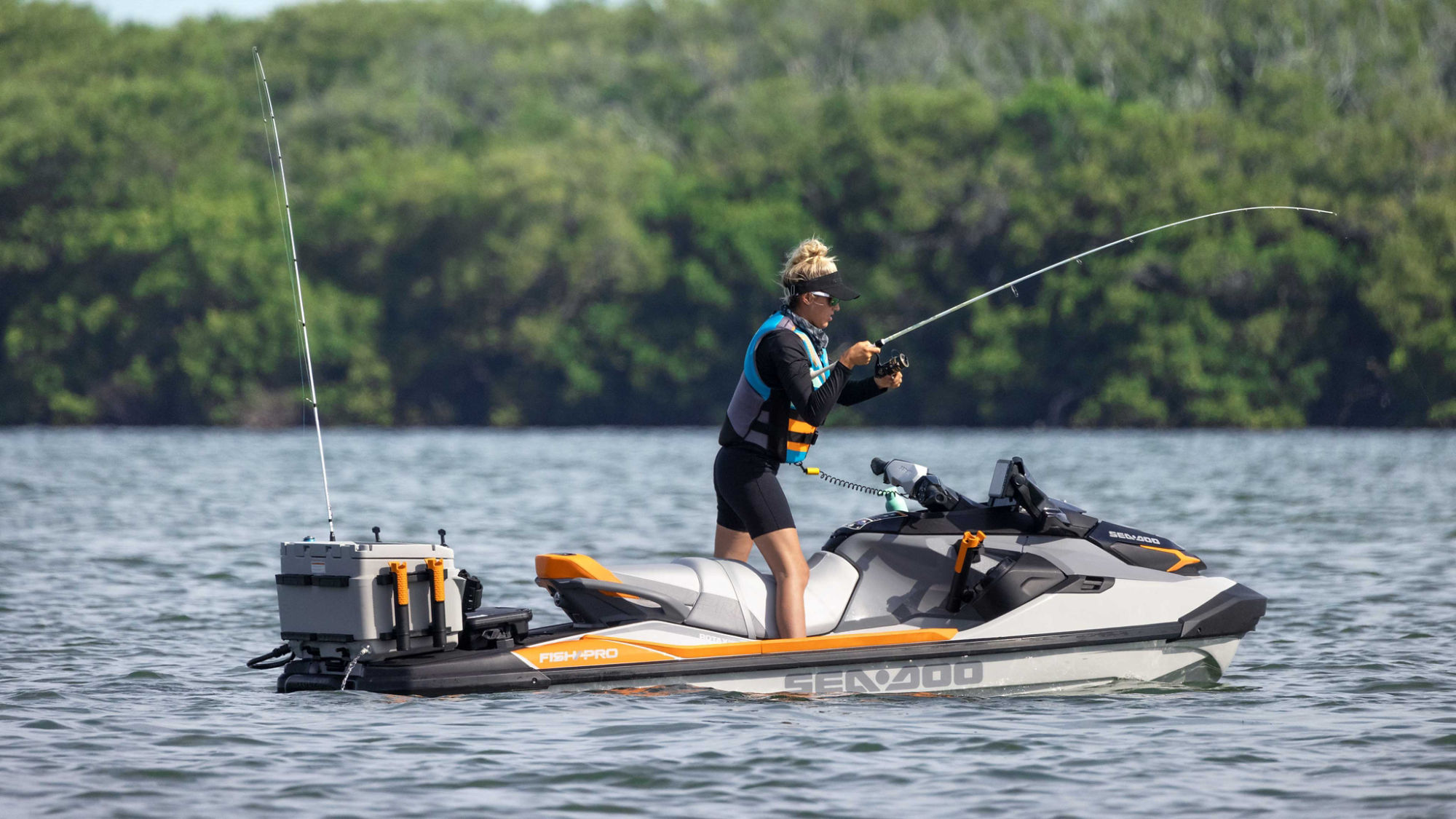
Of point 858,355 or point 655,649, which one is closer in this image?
point 858,355

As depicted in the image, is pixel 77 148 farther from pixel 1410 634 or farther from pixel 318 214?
pixel 1410 634

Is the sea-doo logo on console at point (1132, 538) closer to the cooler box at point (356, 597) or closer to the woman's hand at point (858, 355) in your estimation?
the woman's hand at point (858, 355)

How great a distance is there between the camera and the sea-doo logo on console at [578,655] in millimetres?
7605

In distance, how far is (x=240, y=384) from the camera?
52500 mm

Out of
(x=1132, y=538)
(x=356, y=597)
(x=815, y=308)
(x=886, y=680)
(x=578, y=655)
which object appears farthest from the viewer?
(x=1132, y=538)

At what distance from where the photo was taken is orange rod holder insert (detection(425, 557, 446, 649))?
7.40m

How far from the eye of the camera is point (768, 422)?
772 centimetres

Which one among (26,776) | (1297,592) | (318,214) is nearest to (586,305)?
(318,214)

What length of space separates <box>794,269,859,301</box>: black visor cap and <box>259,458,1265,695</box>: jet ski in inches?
31.8

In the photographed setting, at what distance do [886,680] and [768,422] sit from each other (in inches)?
46.3

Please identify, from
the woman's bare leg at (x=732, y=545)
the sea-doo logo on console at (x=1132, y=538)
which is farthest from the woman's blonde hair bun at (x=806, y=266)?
the sea-doo logo on console at (x=1132, y=538)

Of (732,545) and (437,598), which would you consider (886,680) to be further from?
(437,598)

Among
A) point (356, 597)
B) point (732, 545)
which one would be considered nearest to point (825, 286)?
point (732, 545)

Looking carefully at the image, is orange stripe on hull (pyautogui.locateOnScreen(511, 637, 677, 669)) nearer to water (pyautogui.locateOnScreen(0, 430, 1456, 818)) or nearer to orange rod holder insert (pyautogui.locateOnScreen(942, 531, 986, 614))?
water (pyautogui.locateOnScreen(0, 430, 1456, 818))
